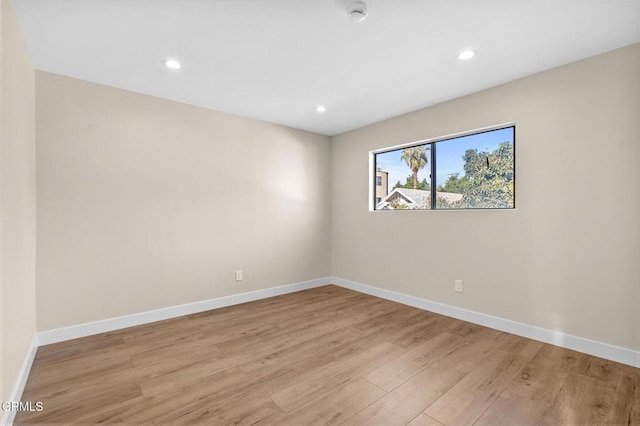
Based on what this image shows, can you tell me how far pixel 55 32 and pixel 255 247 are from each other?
273 cm

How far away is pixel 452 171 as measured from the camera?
10.9ft

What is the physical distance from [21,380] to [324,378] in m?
1.96

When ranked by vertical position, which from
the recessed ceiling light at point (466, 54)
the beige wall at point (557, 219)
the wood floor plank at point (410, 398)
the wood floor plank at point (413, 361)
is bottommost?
the wood floor plank at point (413, 361)

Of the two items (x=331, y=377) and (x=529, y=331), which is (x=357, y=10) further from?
(x=529, y=331)

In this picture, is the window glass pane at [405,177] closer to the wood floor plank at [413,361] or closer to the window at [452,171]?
the window at [452,171]

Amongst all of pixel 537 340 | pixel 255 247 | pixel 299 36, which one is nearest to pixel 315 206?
pixel 255 247

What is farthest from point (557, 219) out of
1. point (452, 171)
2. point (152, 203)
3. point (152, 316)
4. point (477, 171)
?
point (152, 316)

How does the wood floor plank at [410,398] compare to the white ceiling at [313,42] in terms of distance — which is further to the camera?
the white ceiling at [313,42]

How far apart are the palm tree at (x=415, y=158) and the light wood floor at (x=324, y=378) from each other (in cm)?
186

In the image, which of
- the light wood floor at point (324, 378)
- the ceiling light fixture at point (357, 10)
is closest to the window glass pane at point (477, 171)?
the light wood floor at point (324, 378)

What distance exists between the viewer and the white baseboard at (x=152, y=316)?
256cm

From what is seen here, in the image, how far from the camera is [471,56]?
2320 mm

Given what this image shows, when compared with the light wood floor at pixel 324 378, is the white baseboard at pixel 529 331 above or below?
above

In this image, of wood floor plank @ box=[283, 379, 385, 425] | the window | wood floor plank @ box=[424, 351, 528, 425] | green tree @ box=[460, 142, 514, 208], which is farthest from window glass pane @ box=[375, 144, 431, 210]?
wood floor plank @ box=[283, 379, 385, 425]
